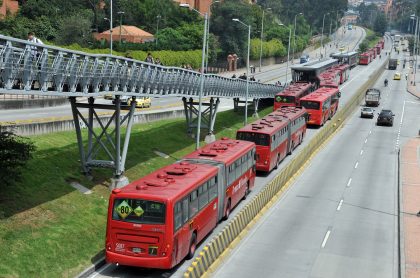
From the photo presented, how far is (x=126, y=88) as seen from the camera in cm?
3303

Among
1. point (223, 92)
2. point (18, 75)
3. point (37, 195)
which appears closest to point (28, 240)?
point (37, 195)

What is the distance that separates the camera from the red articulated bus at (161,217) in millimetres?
21891

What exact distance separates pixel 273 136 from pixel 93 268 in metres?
21.2

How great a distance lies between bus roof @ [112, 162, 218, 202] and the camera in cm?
2228

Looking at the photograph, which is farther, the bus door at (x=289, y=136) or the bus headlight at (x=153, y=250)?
the bus door at (x=289, y=136)

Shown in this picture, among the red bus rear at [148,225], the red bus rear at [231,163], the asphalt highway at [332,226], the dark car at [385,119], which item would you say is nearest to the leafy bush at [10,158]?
the red bus rear at [148,225]

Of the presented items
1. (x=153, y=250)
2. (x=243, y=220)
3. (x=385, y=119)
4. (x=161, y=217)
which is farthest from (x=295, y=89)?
(x=153, y=250)

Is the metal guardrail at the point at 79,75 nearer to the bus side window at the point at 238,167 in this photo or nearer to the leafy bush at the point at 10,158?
the leafy bush at the point at 10,158

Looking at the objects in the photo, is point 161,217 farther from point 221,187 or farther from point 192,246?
point 221,187

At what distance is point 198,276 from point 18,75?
10198mm

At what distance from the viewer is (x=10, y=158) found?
27.5 meters

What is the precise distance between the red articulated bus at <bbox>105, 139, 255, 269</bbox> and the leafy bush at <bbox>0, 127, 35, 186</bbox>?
6.67 metres

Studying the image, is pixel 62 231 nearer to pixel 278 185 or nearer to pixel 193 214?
pixel 193 214

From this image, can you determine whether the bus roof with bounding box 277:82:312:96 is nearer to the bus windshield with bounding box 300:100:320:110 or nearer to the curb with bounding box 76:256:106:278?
the bus windshield with bounding box 300:100:320:110
